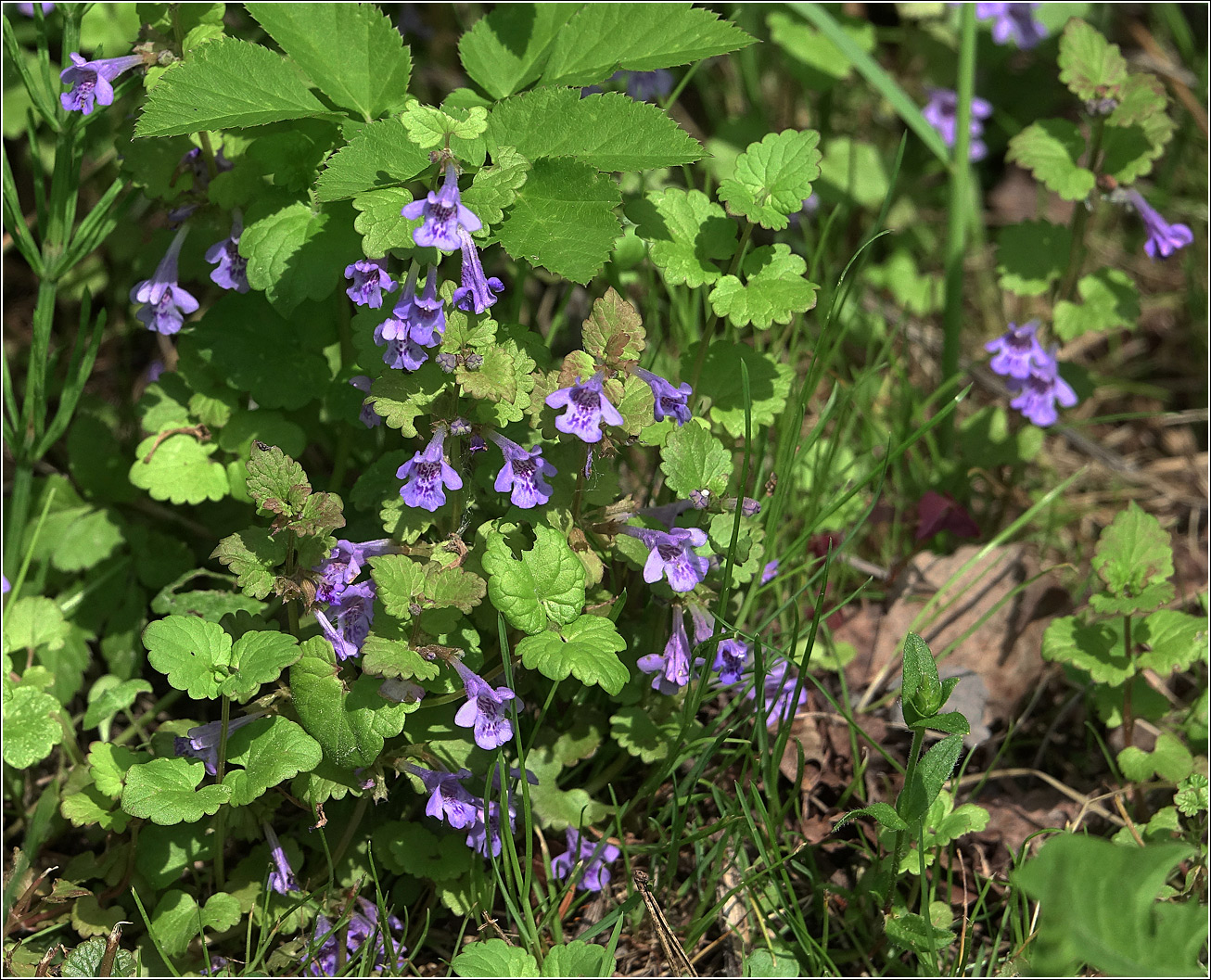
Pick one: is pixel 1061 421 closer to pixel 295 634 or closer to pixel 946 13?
pixel 946 13

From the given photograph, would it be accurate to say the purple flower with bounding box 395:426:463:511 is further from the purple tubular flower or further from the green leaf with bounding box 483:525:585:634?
the purple tubular flower

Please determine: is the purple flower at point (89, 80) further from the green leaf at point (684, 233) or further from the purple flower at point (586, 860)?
the purple flower at point (586, 860)

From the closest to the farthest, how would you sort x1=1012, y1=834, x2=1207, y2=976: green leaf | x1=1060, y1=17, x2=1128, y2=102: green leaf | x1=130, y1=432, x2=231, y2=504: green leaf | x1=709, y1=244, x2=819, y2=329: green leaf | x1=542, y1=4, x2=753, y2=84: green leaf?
x1=1012, y1=834, x2=1207, y2=976: green leaf
x1=709, y1=244, x2=819, y2=329: green leaf
x1=542, y1=4, x2=753, y2=84: green leaf
x1=130, y1=432, x2=231, y2=504: green leaf
x1=1060, y1=17, x2=1128, y2=102: green leaf

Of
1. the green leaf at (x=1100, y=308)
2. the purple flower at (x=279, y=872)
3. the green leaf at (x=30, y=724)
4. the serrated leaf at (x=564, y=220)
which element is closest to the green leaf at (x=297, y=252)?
the serrated leaf at (x=564, y=220)

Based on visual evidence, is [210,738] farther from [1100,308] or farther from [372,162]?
[1100,308]

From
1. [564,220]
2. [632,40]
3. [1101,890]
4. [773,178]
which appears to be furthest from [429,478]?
[1101,890]

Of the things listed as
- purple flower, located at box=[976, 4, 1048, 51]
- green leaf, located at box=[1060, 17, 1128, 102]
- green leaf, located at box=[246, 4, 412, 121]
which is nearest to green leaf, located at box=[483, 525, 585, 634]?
green leaf, located at box=[246, 4, 412, 121]
